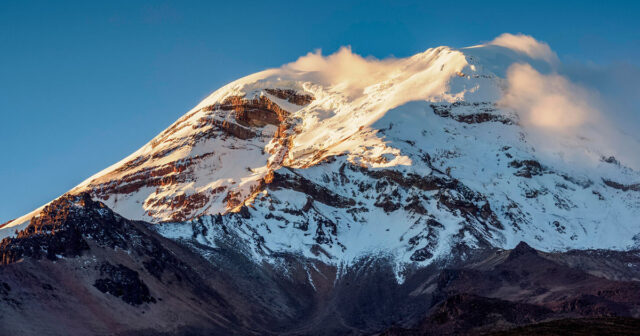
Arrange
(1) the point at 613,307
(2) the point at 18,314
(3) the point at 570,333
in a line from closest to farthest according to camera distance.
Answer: (3) the point at 570,333
(2) the point at 18,314
(1) the point at 613,307

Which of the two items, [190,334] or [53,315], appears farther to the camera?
[190,334]

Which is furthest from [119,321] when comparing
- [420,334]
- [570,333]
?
[570,333]

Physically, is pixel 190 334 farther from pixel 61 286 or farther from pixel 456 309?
pixel 456 309

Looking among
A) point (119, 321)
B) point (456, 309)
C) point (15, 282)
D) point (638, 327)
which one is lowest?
point (638, 327)

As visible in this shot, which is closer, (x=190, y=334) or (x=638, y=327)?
(x=638, y=327)

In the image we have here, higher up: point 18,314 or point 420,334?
point 18,314

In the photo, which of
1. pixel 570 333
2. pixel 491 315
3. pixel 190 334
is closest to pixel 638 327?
pixel 570 333

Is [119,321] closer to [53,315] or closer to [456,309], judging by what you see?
[53,315]

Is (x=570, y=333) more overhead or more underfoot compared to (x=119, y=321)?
more underfoot

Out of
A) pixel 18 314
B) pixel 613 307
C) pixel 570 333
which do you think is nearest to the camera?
pixel 570 333
